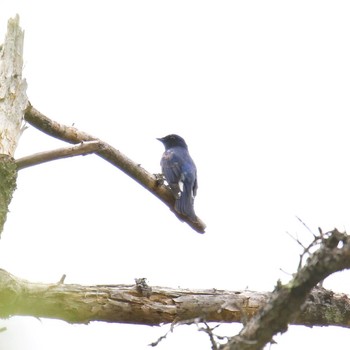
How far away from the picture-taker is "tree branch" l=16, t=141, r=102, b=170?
5.42m

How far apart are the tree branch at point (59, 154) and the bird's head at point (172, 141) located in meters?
4.31

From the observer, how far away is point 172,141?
34.7 feet

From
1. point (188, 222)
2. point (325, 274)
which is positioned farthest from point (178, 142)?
point (325, 274)

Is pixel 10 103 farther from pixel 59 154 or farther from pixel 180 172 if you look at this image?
pixel 180 172

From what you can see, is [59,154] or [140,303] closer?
[140,303]

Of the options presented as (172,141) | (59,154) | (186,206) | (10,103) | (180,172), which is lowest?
(59,154)

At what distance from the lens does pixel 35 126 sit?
251 inches

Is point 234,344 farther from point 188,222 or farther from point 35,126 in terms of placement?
point 188,222

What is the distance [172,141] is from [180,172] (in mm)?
1762

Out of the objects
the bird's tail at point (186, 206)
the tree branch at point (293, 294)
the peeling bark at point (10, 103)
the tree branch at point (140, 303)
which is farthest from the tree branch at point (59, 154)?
the tree branch at point (293, 294)

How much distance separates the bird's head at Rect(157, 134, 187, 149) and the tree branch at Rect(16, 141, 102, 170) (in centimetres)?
431

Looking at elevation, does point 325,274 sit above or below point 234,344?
above

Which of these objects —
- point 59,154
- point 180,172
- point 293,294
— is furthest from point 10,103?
point 180,172

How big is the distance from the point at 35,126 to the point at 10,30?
0.87 m
